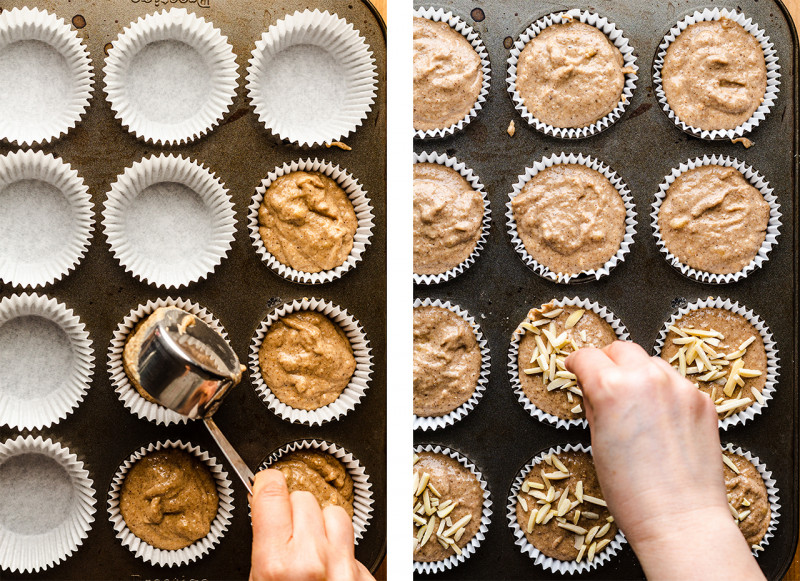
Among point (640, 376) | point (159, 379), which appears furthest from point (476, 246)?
point (159, 379)

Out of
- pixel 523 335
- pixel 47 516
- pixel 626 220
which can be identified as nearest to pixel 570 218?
pixel 626 220

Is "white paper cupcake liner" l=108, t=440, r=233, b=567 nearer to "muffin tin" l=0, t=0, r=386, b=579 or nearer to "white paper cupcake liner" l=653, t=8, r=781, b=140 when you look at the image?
"muffin tin" l=0, t=0, r=386, b=579

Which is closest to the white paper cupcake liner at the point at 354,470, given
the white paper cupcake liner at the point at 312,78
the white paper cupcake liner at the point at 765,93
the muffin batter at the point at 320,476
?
the muffin batter at the point at 320,476

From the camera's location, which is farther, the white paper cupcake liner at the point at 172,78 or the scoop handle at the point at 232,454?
the white paper cupcake liner at the point at 172,78

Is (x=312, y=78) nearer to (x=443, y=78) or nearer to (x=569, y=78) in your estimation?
(x=443, y=78)

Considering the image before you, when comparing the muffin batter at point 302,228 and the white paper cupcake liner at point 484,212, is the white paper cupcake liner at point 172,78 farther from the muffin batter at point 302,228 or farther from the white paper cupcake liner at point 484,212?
the white paper cupcake liner at point 484,212

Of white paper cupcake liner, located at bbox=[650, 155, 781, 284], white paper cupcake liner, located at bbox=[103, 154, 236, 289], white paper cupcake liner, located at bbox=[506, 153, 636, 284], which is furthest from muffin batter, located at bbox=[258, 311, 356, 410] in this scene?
white paper cupcake liner, located at bbox=[650, 155, 781, 284]
